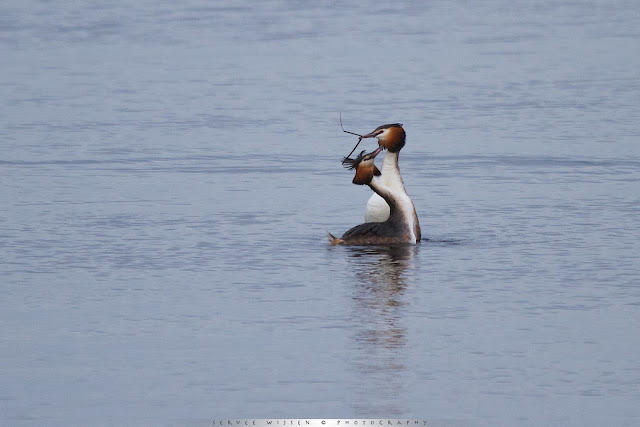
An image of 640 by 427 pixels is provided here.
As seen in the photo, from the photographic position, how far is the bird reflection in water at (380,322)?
375 inches

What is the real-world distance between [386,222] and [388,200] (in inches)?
9.2

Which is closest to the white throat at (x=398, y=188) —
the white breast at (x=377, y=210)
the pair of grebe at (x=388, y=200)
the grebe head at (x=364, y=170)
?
the pair of grebe at (x=388, y=200)

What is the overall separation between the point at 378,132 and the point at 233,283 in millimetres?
2525

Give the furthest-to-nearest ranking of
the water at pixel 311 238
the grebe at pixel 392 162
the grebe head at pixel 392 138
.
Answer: the grebe head at pixel 392 138, the grebe at pixel 392 162, the water at pixel 311 238

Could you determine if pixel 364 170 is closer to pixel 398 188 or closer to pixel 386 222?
pixel 398 188

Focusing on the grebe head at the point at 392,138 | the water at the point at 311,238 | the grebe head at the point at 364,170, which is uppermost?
the grebe head at the point at 392,138

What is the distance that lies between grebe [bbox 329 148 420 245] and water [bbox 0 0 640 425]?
16 centimetres

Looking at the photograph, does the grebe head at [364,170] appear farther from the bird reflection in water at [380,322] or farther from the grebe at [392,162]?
the bird reflection in water at [380,322]

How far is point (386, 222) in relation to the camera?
1439cm

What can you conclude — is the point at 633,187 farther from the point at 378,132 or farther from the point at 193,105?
the point at 193,105

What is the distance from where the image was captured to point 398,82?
1067 inches

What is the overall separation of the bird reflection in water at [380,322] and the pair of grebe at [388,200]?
99 millimetres

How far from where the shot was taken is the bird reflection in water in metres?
9.52

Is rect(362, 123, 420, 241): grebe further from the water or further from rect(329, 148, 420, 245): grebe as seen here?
the water
